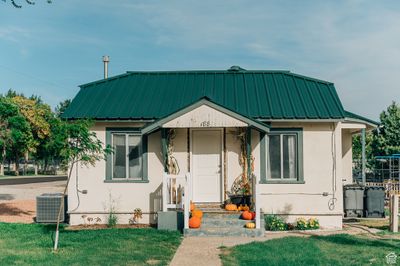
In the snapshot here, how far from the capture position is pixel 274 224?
12.8 metres

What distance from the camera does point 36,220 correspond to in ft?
47.0

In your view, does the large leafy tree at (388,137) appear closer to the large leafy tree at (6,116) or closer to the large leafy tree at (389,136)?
the large leafy tree at (389,136)

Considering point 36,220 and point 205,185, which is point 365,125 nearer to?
point 205,185

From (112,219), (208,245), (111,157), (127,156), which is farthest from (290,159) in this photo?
(112,219)

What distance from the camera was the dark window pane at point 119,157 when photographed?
14.0 metres

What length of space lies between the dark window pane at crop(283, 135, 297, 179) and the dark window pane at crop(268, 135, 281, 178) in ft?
0.59

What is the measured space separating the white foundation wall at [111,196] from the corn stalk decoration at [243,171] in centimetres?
231

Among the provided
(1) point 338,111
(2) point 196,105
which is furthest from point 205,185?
(1) point 338,111

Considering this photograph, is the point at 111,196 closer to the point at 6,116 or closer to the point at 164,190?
the point at 164,190

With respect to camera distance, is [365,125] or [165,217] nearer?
[165,217]

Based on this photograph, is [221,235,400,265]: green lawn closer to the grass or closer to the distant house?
the grass

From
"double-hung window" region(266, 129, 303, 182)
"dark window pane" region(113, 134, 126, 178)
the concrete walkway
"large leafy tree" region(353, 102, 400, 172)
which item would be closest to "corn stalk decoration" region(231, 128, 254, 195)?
"double-hung window" region(266, 129, 303, 182)

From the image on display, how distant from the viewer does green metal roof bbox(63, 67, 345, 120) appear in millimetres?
13734

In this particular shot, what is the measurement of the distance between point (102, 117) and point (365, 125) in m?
8.51
